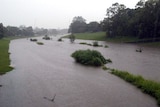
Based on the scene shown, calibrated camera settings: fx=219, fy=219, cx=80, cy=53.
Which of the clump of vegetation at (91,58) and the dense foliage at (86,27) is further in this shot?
the dense foliage at (86,27)

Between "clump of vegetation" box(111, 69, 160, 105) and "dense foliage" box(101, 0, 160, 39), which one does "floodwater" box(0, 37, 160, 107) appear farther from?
"dense foliage" box(101, 0, 160, 39)

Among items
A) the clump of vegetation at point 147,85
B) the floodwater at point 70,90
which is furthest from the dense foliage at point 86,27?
the clump of vegetation at point 147,85

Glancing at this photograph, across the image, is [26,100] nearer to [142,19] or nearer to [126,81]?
[126,81]

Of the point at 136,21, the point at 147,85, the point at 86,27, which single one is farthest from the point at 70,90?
the point at 86,27

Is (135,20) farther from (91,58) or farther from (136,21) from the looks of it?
(91,58)

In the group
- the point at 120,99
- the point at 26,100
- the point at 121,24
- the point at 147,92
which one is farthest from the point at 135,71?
the point at 121,24

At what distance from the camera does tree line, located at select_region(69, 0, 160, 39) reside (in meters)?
65.6

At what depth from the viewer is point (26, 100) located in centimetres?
1503

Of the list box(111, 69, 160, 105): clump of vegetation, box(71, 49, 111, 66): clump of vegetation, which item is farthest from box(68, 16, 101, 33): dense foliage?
box(111, 69, 160, 105): clump of vegetation

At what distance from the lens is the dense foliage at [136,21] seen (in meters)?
65.6

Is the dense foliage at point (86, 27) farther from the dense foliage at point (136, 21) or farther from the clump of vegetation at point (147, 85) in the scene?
the clump of vegetation at point (147, 85)

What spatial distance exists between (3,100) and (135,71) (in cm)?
1510

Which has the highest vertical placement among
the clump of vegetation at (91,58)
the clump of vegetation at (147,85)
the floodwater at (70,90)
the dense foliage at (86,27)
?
the dense foliage at (86,27)

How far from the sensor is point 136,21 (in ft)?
227
